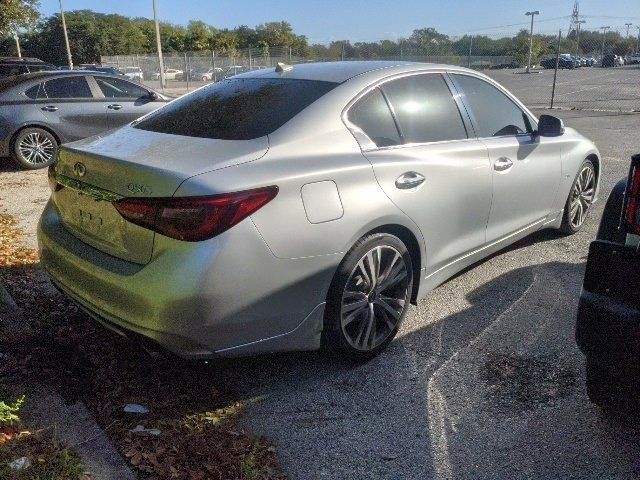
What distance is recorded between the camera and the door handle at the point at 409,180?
3.29 m

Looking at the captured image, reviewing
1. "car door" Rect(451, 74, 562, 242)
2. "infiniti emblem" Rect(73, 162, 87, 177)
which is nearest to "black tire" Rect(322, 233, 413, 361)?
"car door" Rect(451, 74, 562, 242)

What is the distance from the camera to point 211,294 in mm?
2551

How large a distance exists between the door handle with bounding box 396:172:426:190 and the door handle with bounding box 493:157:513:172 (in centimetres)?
84

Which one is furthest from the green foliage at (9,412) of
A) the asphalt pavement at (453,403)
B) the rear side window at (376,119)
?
the rear side window at (376,119)

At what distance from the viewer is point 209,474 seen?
7.95ft

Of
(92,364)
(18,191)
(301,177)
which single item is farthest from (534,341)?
(18,191)

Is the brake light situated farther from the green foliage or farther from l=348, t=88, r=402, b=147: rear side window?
the green foliage

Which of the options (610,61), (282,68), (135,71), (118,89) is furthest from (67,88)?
(610,61)

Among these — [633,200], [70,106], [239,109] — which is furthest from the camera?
[70,106]

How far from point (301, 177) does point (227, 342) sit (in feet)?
2.71

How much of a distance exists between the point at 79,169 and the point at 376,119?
5.29ft

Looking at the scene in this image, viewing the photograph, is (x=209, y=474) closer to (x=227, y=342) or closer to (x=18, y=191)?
(x=227, y=342)

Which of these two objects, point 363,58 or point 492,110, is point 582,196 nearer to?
point 492,110

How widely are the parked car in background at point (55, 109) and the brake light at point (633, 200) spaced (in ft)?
26.4
